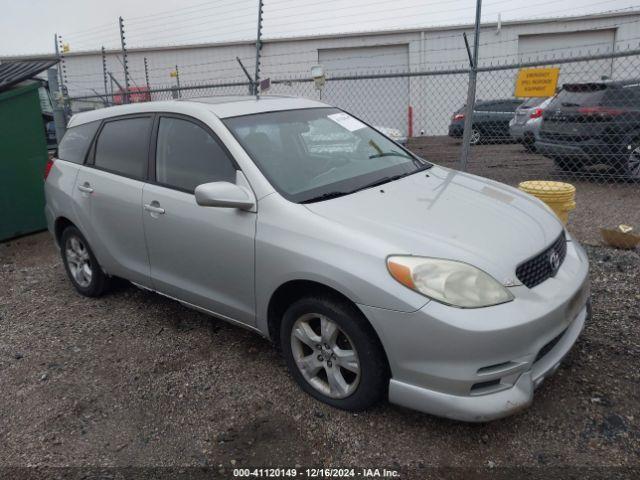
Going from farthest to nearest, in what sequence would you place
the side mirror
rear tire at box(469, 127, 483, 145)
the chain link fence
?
rear tire at box(469, 127, 483, 145) → the chain link fence → the side mirror

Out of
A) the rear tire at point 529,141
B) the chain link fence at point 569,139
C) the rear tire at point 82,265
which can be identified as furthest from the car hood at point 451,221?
the rear tire at point 529,141

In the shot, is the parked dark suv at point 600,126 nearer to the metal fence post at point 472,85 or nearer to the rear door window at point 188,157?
the metal fence post at point 472,85

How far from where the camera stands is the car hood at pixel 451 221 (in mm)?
2510

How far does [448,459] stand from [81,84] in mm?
24775

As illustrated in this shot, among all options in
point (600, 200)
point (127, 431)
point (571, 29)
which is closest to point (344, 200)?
point (127, 431)

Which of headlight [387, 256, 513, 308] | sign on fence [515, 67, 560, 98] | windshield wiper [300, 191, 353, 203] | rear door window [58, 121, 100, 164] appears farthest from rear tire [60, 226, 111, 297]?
sign on fence [515, 67, 560, 98]

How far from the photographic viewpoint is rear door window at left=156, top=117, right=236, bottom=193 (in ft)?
10.6

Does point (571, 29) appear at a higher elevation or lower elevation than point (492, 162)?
higher

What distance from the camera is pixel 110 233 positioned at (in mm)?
3971

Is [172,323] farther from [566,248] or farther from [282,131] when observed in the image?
[566,248]

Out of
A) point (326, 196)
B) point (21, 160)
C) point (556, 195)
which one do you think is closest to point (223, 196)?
point (326, 196)

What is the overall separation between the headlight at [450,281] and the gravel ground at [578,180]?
356 cm

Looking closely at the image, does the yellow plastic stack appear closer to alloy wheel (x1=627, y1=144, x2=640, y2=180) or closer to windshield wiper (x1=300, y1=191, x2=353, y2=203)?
windshield wiper (x1=300, y1=191, x2=353, y2=203)

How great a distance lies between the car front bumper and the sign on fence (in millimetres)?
3712
